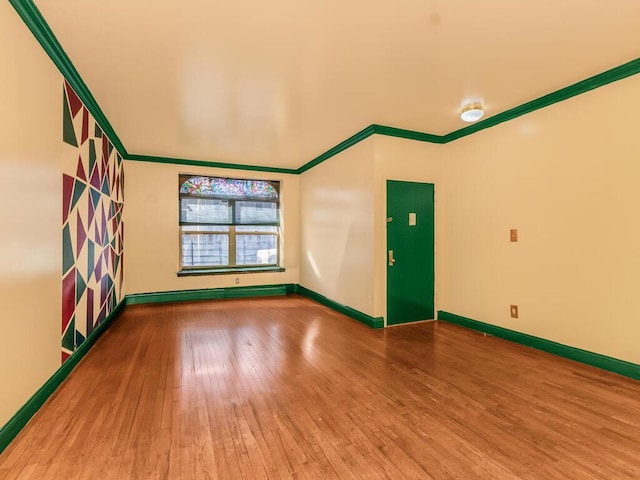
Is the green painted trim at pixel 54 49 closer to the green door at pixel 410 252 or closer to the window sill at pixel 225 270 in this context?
the window sill at pixel 225 270

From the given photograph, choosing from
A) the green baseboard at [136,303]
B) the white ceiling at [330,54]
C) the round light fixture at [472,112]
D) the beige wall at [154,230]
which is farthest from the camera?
the beige wall at [154,230]

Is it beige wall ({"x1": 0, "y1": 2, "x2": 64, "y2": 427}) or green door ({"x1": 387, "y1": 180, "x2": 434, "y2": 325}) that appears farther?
green door ({"x1": 387, "y1": 180, "x2": 434, "y2": 325})

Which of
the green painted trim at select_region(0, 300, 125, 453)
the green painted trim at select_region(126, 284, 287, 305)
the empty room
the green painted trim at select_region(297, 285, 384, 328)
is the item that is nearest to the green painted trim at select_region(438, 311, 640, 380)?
the empty room

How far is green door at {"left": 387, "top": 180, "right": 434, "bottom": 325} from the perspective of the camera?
13.7 ft

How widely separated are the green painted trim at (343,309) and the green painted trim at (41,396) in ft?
10.3

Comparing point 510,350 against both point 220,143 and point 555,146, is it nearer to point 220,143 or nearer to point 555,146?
point 555,146

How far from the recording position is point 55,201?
2475 millimetres

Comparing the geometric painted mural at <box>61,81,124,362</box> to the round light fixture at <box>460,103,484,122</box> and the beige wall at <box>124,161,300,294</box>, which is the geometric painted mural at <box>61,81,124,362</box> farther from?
the round light fixture at <box>460,103,484,122</box>

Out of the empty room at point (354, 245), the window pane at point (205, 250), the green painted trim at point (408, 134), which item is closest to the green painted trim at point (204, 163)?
the empty room at point (354, 245)

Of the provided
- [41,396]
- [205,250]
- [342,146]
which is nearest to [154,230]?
[205,250]

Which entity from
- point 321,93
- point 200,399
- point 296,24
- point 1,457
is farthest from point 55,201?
point 321,93

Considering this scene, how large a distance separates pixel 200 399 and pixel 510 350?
120 inches

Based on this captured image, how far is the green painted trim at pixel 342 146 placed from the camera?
4136 mm

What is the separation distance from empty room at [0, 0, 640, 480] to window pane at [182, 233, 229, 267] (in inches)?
49.2
